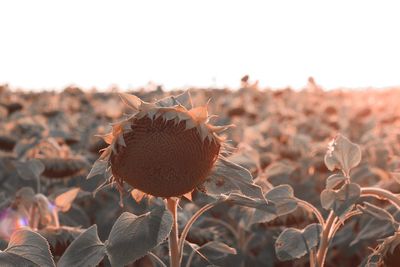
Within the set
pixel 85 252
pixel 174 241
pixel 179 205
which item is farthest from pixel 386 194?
pixel 85 252

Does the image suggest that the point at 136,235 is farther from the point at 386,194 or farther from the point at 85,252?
the point at 386,194

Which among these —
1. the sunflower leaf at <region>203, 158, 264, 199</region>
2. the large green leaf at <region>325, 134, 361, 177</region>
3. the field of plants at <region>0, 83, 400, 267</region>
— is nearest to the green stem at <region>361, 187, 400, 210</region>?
the field of plants at <region>0, 83, 400, 267</region>

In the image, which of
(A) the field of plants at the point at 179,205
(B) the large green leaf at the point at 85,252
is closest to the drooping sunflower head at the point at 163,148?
(A) the field of plants at the point at 179,205

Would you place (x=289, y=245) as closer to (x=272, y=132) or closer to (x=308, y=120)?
(x=272, y=132)

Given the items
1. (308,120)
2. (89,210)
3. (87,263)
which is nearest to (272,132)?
(308,120)

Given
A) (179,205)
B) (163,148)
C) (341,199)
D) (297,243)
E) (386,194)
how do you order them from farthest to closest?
(179,205) → (297,243) → (341,199) → (386,194) → (163,148)

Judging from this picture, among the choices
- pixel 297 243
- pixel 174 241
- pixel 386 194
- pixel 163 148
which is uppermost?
pixel 163 148

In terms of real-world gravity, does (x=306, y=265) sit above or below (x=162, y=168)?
below

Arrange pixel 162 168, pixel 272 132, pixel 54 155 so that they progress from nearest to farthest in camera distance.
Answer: pixel 162 168 → pixel 54 155 → pixel 272 132
